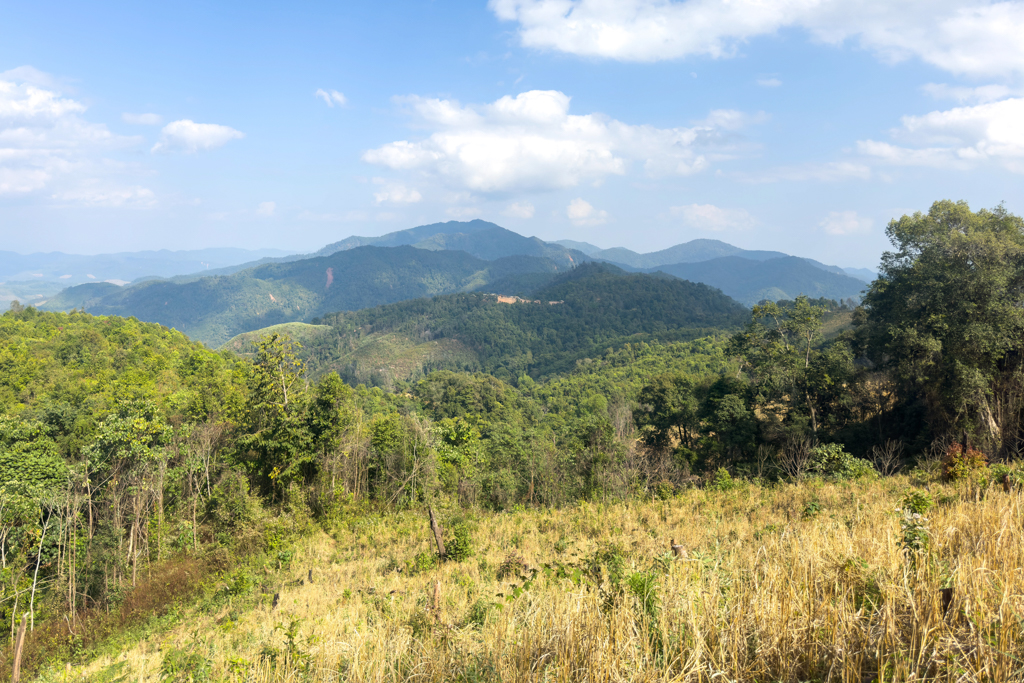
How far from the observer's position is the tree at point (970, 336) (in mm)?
16594

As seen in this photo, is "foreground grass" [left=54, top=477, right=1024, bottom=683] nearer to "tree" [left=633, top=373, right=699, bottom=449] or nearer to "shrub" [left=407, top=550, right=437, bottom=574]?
"shrub" [left=407, top=550, right=437, bottom=574]

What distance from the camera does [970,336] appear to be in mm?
16703

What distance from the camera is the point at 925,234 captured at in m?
23.6

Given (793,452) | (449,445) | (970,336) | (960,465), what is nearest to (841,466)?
(960,465)

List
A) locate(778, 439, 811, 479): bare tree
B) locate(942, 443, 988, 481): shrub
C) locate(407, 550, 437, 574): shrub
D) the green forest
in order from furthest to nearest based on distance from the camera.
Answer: locate(778, 439, 811, 479): bare tree
the green forest
locate(407, 550, 437, 574): shrub
locate(942, 443, 988, 481): shrub

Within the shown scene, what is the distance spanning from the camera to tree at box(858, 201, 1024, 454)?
16594mm

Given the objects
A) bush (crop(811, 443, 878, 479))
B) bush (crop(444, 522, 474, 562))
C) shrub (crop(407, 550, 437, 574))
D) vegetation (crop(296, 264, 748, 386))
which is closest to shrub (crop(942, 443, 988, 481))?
bush (crop(811, 443, 878, 479))

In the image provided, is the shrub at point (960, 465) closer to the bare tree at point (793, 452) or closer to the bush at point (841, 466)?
the bush at point (841, 466)

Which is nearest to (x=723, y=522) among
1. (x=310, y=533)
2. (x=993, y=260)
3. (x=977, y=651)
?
(x=977, y=651)

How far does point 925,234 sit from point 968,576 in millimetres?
29580

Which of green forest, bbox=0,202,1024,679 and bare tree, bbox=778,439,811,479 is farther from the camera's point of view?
bare tree, bbox=778,439,811,479

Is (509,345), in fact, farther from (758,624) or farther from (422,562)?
(758,624)

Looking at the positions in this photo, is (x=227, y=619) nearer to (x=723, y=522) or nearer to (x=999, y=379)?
(x=723, y=522)

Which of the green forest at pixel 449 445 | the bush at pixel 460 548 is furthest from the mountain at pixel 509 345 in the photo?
the bush at pixel 460 548
